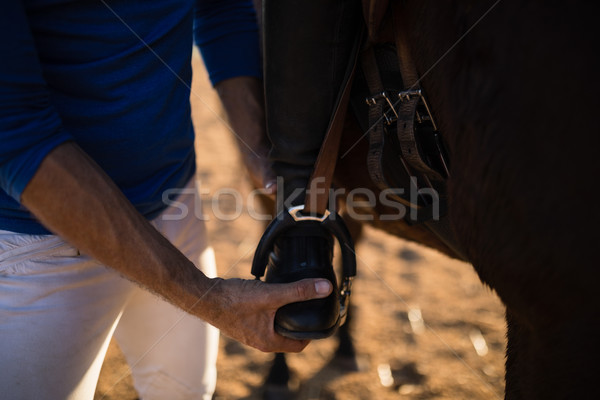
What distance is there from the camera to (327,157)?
1.20 m

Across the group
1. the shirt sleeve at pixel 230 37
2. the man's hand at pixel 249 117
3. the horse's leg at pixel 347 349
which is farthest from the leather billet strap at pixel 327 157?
the horse's leg at pixel 347 349

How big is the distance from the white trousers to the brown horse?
767 millimetres

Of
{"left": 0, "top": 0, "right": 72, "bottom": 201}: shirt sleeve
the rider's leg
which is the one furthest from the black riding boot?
{"left": 0, "top": 0, "right": 72, "bottom": 201}: shirt sleeve

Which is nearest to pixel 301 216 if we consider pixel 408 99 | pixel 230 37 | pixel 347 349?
pixel 408 99

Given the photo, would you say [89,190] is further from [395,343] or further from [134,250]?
[395,343]

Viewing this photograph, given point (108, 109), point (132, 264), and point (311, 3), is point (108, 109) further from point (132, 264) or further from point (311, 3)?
point (311, 3)

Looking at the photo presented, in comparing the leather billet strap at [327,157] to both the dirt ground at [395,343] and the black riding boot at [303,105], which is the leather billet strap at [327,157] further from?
the dirt ground at [395,343]

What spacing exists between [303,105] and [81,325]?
0.68 m

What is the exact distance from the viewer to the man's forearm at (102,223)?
0.87m

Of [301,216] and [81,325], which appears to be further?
[301,216]

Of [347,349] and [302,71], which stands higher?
[302,71]

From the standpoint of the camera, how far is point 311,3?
102cm

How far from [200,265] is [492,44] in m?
0.99

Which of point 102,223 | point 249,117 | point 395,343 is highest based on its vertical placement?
point 249,117
